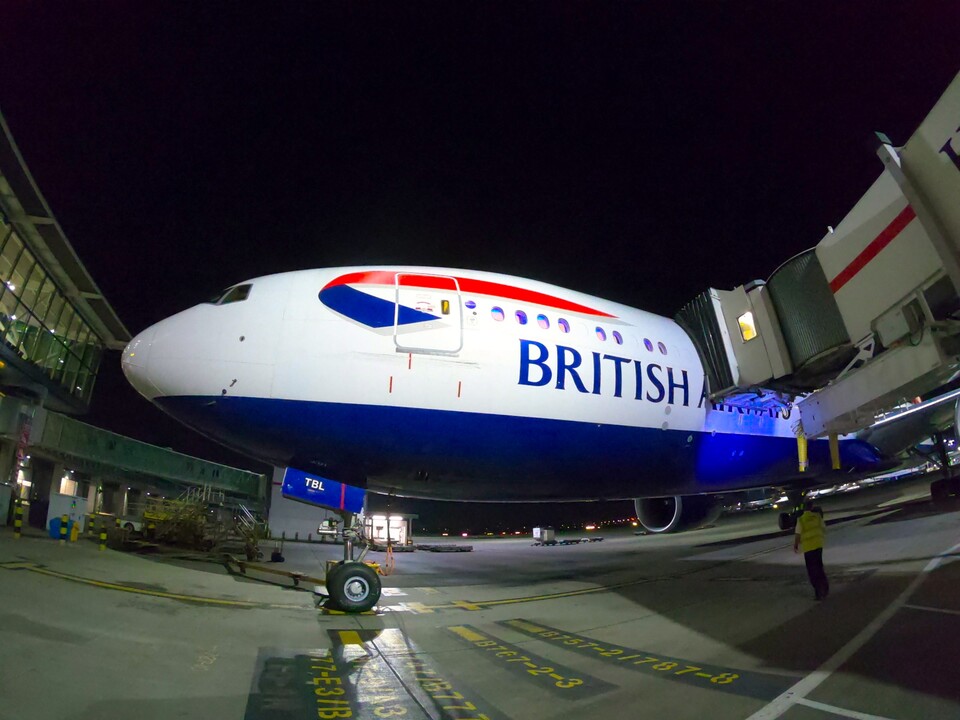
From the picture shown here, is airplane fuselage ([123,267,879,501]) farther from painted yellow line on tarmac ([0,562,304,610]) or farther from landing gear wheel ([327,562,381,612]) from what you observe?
painted yellow line on tarmac ([0,562,304,610])

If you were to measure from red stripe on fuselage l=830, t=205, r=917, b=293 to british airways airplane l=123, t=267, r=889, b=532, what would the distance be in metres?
3.82

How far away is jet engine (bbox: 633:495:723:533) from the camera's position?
47.8 feet

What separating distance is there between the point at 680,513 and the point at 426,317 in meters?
10.2

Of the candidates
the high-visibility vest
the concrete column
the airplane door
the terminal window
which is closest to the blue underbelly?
the airplane door

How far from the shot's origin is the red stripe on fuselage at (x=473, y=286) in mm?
8266

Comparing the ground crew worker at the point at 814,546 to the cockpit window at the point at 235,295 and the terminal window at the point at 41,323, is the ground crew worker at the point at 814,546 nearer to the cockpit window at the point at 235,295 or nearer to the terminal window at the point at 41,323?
the cockpit window at the point at 235,295

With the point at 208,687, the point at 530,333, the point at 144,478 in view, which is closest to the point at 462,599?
the point at 530,333

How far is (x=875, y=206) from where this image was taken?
551cm

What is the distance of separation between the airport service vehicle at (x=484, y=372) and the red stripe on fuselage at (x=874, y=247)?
35 millimetres

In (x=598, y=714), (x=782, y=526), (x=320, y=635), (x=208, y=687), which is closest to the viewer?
(x=598, y=714)

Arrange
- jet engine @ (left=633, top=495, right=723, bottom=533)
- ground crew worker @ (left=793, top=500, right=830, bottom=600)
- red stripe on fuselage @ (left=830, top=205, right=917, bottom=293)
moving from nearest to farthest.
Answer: red stripe on fuselage @ (left=830, top=205, right=917, bottom=293), ground crew worker @ (left=793, top=500, right=830, bottom=600), jet engine @ (left=633, top=495, right=723, bottom=533)

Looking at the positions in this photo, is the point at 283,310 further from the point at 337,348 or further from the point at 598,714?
the point at 598,714

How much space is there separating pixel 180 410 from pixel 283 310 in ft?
6.66

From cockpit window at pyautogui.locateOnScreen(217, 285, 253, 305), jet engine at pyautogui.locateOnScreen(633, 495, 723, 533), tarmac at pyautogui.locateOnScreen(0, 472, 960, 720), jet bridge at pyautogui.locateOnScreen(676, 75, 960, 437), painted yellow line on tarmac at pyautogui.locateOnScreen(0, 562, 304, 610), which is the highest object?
cockpit window at pyautogui.locateOnScreen(217, 285, 253, 305)
